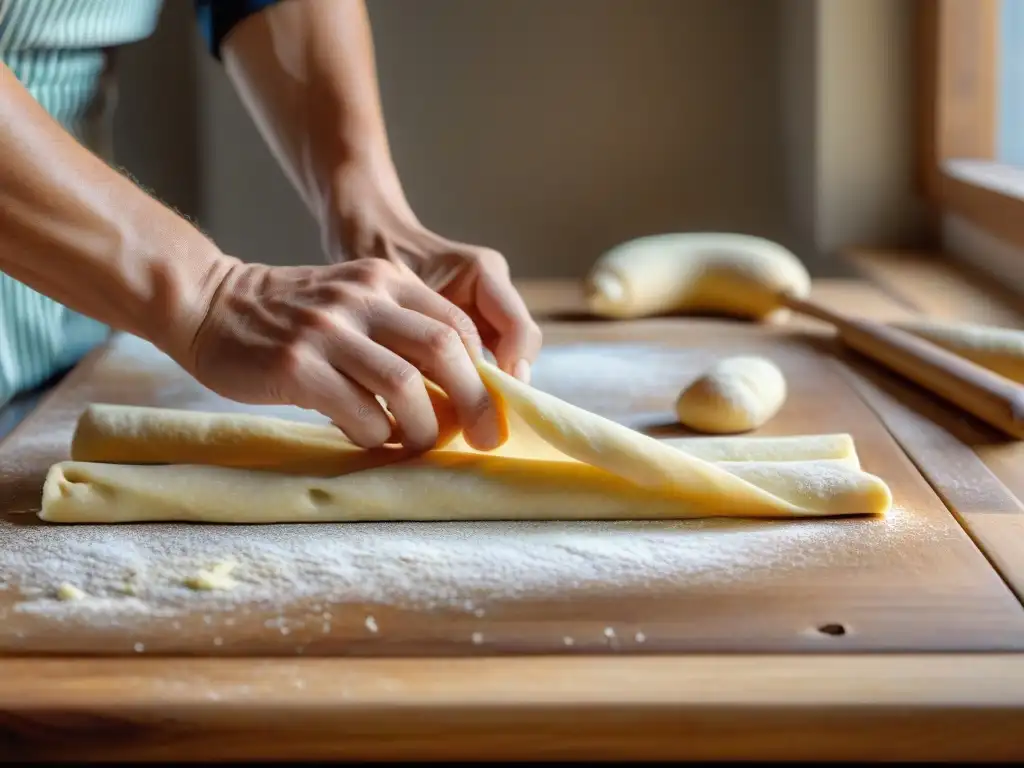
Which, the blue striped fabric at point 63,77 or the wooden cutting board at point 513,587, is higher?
the blue striped fabric at point 63,77

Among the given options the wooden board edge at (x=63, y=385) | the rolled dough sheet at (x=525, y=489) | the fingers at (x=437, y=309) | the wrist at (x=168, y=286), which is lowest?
the wooden board edge at (x=63, y=385)

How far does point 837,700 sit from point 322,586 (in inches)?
11.7

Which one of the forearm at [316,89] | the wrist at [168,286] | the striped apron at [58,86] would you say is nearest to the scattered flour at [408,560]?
the wrist at [168,286]

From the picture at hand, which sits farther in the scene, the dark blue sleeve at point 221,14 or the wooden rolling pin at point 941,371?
the dark blue sleeve at point 221,14

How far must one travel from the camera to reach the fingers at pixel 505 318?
1.01 metres

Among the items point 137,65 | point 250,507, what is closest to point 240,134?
point 137,65

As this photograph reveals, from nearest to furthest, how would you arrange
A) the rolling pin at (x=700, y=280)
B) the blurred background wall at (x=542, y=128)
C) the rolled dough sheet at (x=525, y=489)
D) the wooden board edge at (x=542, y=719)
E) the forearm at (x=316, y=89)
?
the wooden board edge at (x=542, y=719)
the rolled dough sheet at (x=525, y=489)
the forearm at (x=316, y=89)
the rolling pin at (x=700, y=280)
the blurred background wall at (x=542, y=128)

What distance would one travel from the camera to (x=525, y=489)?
81cm

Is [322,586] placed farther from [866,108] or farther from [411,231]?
[866,108]

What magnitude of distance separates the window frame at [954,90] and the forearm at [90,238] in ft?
4.28

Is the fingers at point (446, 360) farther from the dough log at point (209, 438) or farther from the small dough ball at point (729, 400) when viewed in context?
the small dough ball at point (729, 400)

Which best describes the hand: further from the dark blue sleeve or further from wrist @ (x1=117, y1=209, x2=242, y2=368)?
the dark blue sleeve

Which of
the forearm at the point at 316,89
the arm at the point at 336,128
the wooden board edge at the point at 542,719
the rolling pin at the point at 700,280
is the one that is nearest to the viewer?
the wooden board edge at the point at 542,719

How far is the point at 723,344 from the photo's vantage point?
1343 millimetres
